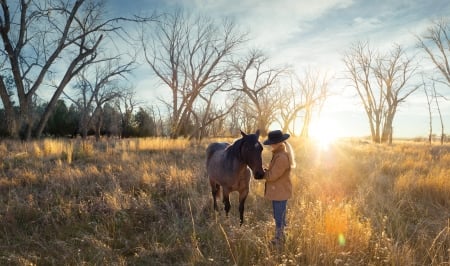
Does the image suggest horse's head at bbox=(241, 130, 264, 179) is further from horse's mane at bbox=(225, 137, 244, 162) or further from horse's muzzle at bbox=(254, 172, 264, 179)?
horse's mane at bbox=(225, 137, 244, 162)

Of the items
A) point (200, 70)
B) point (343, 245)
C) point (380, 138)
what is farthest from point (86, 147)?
point (380, 138)

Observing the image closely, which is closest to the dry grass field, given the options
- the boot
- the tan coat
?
the boot

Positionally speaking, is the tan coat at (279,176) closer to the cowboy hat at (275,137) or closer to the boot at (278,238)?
the cowboy hat at (275,137)

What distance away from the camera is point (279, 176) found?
160 inches

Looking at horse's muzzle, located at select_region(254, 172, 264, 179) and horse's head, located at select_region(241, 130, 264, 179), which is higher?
horse's head, located at select_region(241, 130, 264, 179)

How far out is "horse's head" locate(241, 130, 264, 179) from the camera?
13.1 ft

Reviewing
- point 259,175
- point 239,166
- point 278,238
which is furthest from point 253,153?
point 278,238

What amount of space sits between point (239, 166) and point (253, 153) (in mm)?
716

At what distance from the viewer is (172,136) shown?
863 inches

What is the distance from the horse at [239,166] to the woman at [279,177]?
0.20 m

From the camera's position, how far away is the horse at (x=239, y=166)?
13.7ft

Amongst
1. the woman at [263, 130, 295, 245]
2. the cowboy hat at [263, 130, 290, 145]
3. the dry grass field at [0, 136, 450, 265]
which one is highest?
the cowboy hat at [263, 130, 290, 145]

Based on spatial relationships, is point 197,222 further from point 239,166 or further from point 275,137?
point 275,137

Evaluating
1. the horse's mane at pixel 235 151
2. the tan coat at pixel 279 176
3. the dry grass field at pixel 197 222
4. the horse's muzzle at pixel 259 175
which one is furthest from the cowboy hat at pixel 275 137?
the dry grass field at pixel 197 222
